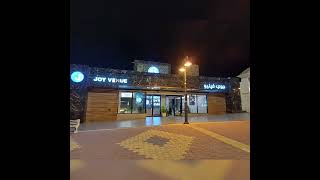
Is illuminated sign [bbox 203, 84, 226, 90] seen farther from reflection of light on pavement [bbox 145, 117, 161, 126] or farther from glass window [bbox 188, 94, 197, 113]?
reflection of light on pavement [bbox 145, 117, 161, 126]

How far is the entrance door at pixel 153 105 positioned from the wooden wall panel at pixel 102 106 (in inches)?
139

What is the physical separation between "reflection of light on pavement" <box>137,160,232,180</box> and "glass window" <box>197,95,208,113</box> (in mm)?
17989

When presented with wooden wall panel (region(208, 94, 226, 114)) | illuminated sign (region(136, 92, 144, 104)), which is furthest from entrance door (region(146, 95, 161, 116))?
wooden wall panel (region(208, 94, 226, 114))

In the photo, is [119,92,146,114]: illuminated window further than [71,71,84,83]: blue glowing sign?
Yes

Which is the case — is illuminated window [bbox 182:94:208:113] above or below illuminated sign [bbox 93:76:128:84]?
below

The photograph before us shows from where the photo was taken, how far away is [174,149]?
279 inches

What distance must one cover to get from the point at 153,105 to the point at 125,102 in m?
3.13

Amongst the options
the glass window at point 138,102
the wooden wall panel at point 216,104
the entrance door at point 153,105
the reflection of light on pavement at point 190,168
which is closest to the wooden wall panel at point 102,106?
the glass window at point 138,102

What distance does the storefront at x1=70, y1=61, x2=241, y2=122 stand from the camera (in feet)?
55.4

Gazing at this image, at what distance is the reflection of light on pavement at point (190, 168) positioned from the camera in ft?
13.7

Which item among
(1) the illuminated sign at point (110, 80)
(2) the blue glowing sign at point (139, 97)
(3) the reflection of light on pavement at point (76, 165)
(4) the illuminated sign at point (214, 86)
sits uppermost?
(1) the illuminated sign at point (110, 80)

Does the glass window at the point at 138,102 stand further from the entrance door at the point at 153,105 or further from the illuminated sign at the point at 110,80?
the illuminated sign at the point at 110,80
